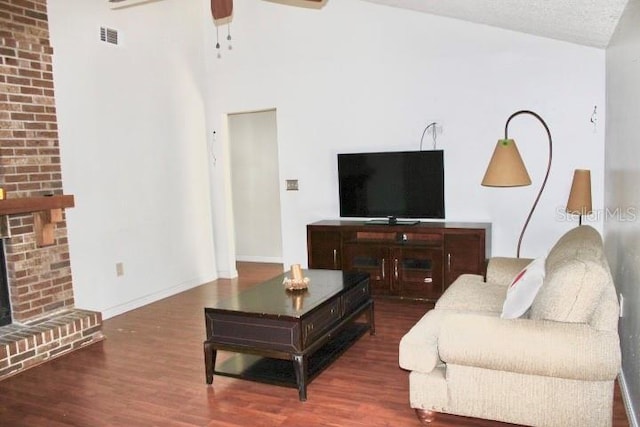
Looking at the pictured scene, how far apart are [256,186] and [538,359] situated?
5348mm

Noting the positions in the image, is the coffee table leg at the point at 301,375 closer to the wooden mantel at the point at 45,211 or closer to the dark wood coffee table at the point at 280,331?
the dark wood coffee table at the point at 280,331

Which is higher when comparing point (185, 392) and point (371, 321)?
point (371, 321)

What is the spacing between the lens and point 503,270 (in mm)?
3650

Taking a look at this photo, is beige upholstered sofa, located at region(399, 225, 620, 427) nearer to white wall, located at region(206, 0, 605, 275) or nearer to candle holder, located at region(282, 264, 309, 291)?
candle holder, located at region(282, 264, 309, 291)

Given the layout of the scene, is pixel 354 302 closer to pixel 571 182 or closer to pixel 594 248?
pixel 594 248

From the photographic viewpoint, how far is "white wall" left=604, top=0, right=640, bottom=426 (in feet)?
8.01

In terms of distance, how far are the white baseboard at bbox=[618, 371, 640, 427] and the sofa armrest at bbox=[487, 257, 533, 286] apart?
92cm

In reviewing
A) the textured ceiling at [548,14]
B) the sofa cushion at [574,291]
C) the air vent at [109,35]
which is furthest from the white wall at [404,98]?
the sofa cushion at [574,291]

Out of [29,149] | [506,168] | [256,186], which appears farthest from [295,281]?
[256,186]

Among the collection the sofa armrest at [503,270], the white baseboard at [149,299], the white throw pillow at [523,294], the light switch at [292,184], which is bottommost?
the white baseboard at [149,299]

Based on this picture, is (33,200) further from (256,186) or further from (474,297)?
(256,186)

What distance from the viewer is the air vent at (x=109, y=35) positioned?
459cm

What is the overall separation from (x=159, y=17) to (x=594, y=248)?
4.64m

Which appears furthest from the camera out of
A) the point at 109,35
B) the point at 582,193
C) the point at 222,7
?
the point at 109,35
